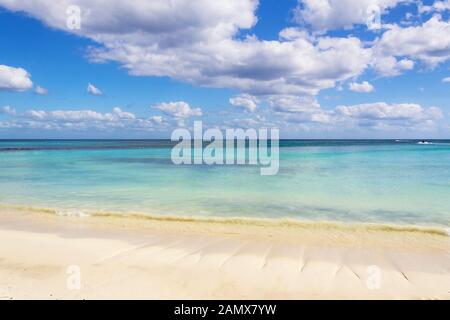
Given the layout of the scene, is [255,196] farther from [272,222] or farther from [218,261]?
[218,261]

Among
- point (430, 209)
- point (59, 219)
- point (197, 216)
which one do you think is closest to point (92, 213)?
point (59, 219)

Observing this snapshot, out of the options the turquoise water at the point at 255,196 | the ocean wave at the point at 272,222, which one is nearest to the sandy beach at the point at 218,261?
the ocean wave at the point at 272,222

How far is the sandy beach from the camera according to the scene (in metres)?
5.22

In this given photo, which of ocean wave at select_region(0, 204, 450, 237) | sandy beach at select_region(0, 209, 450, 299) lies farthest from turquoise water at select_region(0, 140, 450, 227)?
sandy beach at select_region(0, 209, 450, 299)

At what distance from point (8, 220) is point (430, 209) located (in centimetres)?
1322

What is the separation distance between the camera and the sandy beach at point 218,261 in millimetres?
5223

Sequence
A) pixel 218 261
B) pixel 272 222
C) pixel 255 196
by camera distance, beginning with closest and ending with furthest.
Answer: pixel 218 261 < pixel 272 222 < pixel 255 196

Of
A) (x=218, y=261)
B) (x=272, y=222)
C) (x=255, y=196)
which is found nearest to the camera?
(x=218, y=261)

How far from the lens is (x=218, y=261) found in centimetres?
653

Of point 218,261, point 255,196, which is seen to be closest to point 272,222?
point 218,261

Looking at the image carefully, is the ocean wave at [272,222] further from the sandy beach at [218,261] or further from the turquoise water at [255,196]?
the turquoise water at [255,196]

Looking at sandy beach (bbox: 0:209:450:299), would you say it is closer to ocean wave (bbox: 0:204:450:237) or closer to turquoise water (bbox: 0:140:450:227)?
ocean wave (bbox: 0:204:450:237)

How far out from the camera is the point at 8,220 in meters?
10.2

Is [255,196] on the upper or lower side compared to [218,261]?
upper
